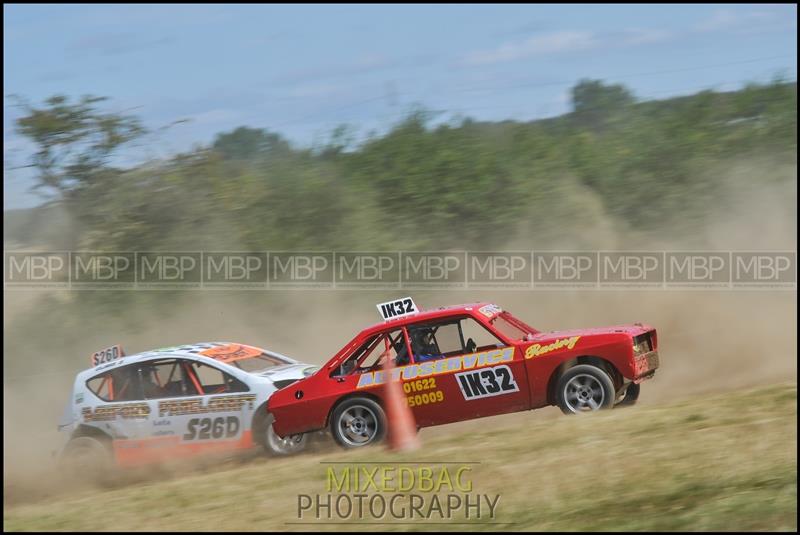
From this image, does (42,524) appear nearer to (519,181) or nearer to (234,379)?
(234,379)

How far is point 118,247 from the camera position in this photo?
1997 centimetres

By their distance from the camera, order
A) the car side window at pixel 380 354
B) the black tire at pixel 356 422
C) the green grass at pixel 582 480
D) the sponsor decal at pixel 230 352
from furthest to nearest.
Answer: the sponsor decal at pixel 230 352, the car side window at pixel 380 354, the black tire at pixel 356 422, the green grass at pixel 582 480

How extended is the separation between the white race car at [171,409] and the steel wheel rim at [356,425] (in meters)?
0.68

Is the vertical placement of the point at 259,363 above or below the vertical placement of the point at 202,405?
above

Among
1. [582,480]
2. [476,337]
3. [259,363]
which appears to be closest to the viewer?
[582,480]

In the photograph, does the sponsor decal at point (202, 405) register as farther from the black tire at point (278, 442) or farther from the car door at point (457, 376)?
the car door at point (457, 376)

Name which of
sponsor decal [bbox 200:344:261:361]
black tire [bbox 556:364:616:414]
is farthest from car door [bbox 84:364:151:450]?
black tire [bbox 556:364:616:414]

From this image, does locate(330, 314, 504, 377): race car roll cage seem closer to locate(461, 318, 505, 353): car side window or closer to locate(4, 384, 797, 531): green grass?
locate(461, 318, 505, 353): car side window

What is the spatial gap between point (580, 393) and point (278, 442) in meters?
3.31

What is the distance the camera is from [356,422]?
9.98 meters

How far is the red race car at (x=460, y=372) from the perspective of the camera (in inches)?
373

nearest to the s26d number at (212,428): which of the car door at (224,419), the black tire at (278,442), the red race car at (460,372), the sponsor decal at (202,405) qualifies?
the car door at (224,419)

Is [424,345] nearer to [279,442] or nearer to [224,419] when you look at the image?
[279,442]

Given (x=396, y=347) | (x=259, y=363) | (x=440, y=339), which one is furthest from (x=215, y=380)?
(x=440, y=339)
